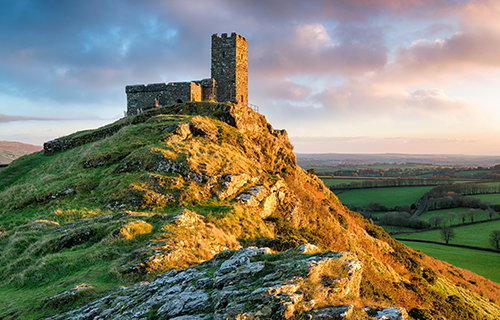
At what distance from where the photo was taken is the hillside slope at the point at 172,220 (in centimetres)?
1145

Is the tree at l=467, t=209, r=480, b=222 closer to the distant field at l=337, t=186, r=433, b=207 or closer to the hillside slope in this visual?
the distant field at l=337, t=186, r=433, b=207

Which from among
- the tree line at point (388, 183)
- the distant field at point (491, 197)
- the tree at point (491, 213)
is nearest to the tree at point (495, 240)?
the tree at point (491, 213)

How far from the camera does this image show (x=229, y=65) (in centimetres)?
4678

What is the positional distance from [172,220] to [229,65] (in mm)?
36242

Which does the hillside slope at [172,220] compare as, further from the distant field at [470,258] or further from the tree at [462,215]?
the tree at [462,215]

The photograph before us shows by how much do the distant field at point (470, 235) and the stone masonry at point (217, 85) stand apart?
70.7m

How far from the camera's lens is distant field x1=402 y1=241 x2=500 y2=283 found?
180ft

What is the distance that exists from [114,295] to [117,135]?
2862 cm

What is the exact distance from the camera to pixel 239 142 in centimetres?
3488

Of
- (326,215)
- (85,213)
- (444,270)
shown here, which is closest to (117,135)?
(85,213)

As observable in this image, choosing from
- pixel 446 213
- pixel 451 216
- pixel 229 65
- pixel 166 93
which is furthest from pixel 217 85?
pixel 446 213

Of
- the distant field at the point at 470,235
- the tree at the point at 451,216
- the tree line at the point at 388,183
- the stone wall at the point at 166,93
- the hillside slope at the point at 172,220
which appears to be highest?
the stone wall at the point at 166,93

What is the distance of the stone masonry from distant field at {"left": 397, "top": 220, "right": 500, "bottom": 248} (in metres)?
70.7

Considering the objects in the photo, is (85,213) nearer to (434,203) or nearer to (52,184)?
(52,184)
